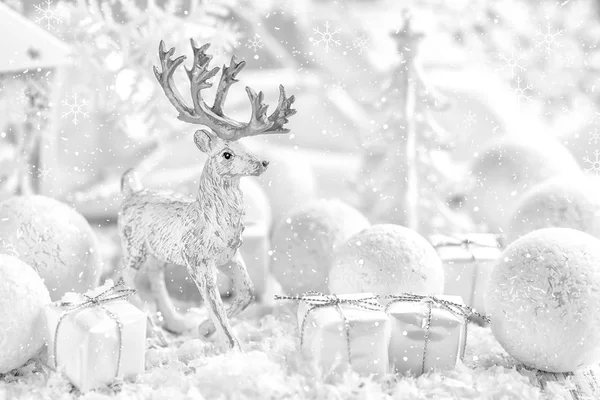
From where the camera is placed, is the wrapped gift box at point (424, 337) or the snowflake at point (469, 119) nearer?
the wrapped gift box at point (424, 337)

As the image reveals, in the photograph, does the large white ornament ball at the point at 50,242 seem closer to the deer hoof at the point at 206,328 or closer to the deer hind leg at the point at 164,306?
the deer hind leg at the point at 164,306

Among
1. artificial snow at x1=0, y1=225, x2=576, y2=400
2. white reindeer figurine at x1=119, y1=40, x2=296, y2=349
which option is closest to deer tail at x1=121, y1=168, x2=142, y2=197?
white reindeer figurine at x1=119, y1=40, x2=296, y2=349

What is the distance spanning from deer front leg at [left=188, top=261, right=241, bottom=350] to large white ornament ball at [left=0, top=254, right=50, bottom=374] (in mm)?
398

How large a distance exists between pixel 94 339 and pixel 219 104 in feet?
2.12

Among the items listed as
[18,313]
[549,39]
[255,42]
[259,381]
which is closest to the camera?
[259,381]

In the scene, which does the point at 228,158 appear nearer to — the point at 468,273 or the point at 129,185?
the point at 129,185

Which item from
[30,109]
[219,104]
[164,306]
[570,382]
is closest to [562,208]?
[570,382]

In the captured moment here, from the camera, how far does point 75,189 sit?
3.17 metres

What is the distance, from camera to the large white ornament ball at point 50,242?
206cm

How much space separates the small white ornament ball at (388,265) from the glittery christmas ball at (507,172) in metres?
0.76

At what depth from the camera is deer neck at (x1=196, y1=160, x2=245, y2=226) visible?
1846mm

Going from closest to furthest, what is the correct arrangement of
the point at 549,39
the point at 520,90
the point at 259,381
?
1. the point at 259,381
2. the point at 520,90
3. the point at 549,39

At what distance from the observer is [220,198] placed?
6.07 ft

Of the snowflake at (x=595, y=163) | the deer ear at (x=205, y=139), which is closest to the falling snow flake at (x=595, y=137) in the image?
the snowflake at (x=595, y=163)
